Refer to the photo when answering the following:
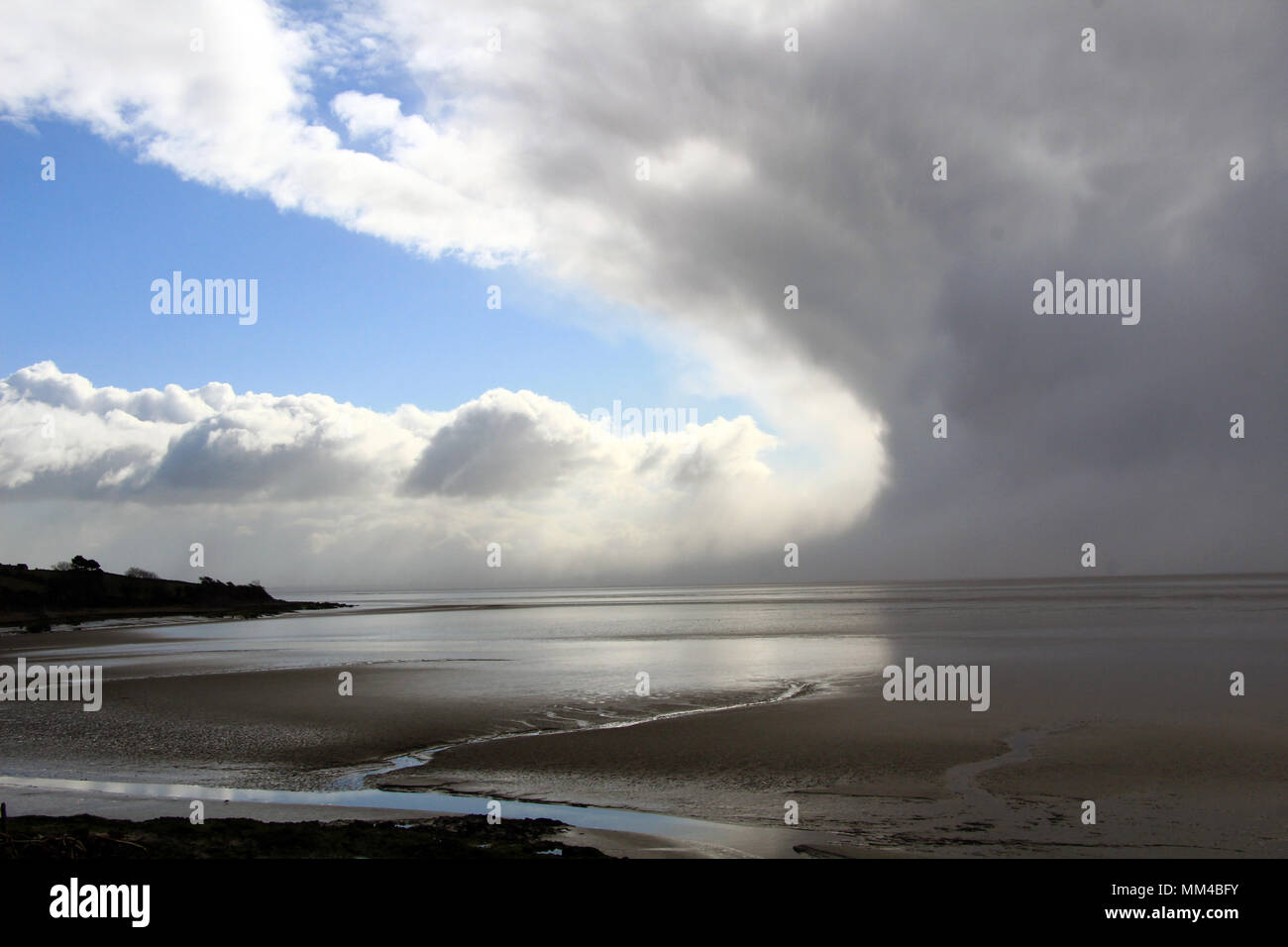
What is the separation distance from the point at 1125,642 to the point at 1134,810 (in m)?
34.7

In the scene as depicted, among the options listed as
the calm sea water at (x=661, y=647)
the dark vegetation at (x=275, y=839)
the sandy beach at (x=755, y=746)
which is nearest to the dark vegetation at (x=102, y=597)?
the calm sea water at (x=661, y=647)

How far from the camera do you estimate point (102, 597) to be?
110 metres

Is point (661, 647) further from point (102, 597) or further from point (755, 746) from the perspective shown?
point (102, 597)

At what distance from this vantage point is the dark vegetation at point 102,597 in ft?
317

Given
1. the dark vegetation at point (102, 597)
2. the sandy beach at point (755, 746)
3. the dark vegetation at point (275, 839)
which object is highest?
the dark vegetation at point (275, 839)

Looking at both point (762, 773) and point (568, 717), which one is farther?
point (568, 717)

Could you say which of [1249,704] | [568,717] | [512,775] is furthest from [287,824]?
[1249,704]

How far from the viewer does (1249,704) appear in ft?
79.9

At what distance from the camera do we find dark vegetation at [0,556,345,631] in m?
96.6

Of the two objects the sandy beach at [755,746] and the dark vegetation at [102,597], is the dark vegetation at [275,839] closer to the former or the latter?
the sandy beach at [755,746]

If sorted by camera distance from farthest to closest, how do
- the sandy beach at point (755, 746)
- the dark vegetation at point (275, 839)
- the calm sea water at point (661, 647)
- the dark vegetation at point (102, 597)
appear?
the dark vegetation at point (102, 597)
the calm sea water at point (661, 647)
the sandy beach at point (755, 746)
the dark vegetation at point (275, 839)
